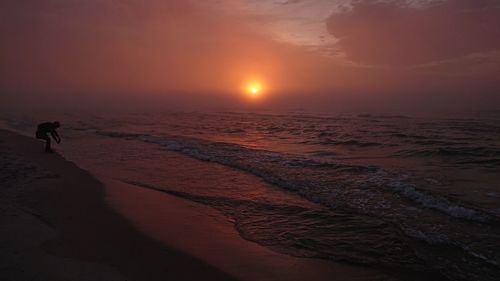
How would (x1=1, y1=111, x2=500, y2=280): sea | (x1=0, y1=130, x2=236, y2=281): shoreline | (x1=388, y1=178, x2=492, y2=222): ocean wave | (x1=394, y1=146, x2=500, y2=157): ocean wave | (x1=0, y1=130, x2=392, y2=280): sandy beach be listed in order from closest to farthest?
(x1=0, y1=130, x2=236, y2=281): shoreline
(x1=0, y1=130, x2=392, y2=280): sandy beach
(x1=1, y1=111, x2=500, y2=280): sea
(x1=388, y1=178, x2=492, y2=222): ocean wave
(x1=394, y1=146, x2=500, y2=157): ocean wave

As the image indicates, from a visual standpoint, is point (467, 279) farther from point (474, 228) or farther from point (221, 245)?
point (221, 245)

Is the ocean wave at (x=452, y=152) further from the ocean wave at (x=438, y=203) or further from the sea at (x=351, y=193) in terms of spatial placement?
the ocean wave at (x=438, y=203)

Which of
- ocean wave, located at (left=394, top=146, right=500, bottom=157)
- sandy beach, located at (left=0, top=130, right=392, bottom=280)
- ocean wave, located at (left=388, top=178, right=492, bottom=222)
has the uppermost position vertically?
ocean wave, located at (left=394, top=146, right=500, bottom=157)

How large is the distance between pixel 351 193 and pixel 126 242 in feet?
22.2

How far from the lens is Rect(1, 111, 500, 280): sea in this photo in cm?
692

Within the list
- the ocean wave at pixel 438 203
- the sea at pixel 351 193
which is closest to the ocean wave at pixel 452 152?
the sea at pixel 351 193

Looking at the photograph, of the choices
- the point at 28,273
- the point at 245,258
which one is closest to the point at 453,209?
the point at 245,258

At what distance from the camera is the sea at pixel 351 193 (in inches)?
Result: 272

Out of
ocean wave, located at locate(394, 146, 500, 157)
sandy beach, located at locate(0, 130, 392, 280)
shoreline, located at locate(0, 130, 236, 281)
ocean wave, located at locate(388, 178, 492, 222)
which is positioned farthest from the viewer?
ocean wave, located at locate(394, 146, 500, 157)

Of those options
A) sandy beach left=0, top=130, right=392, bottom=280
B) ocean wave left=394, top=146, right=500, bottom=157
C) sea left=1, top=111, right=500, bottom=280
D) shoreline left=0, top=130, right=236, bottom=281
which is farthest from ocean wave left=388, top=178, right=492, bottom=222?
ocean wave left=394, top=146, right=500, bottom=157

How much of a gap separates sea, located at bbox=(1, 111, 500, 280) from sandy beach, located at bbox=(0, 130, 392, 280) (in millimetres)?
555

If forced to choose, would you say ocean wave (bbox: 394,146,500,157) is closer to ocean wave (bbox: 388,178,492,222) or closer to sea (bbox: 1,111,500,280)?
sea (bbox: 1,111,500,280)

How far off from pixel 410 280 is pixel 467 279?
86 cm

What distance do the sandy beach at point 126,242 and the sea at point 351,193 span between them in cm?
56
